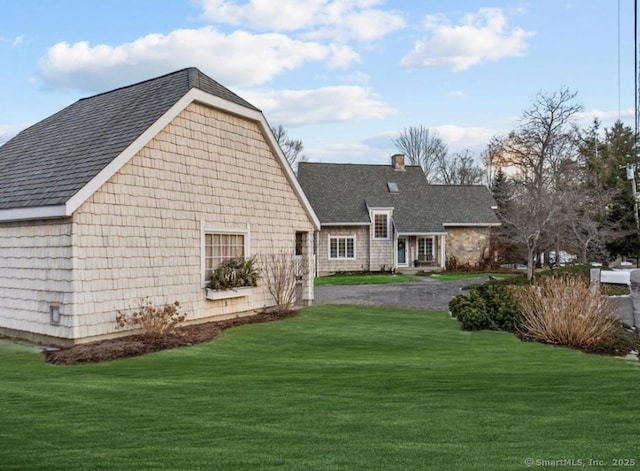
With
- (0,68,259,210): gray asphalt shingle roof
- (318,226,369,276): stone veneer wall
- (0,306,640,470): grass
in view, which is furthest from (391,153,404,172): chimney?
(0,306,640,470): grass

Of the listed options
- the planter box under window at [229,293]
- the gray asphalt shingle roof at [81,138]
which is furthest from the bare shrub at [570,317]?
the gray asphalt shingle roof at [81,138]

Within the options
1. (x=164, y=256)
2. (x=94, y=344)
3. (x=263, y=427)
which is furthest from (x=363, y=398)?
(x=164, y=256)

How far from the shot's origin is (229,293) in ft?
42.2

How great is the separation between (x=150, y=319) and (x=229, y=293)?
2.75 m

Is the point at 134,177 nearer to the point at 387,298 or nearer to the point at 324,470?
the point at 324,470

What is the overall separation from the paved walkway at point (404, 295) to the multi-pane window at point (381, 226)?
761 cm

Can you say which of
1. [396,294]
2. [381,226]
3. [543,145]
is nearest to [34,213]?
[396,294]

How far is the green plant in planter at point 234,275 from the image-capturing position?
1273 centimetres

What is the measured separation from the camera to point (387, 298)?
18594 mm

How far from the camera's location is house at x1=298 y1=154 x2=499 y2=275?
1270 inches

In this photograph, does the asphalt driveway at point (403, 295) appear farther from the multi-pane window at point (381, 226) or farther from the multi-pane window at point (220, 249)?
the multi-pane window at point (381, 226)

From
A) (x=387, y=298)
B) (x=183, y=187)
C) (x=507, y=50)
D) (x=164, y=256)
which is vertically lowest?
(x=387, y=298)

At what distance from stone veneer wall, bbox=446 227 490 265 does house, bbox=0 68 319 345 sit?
21.4m

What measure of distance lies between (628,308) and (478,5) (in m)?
9.63
